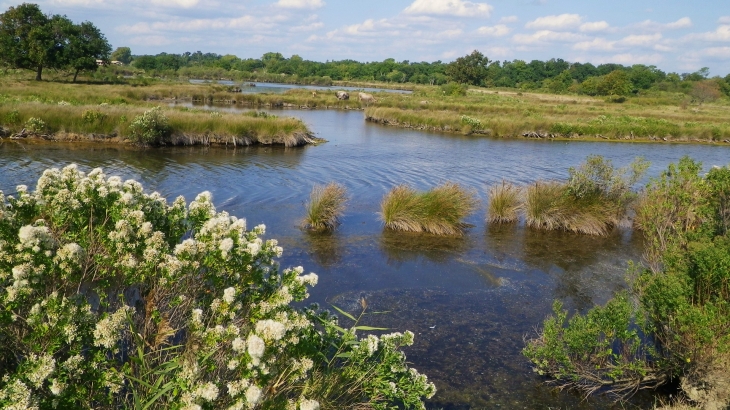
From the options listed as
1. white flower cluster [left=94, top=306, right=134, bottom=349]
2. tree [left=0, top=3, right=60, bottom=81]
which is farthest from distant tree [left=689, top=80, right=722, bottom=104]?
white flower cluster [left=94, top=306, right=134, bottom=349]

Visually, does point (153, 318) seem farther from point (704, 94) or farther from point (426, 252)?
point (704, 94)

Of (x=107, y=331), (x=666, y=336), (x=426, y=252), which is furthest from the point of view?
(x=426, y=252)

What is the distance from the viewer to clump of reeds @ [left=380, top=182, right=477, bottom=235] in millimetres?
14992

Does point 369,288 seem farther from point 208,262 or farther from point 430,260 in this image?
point 208,262

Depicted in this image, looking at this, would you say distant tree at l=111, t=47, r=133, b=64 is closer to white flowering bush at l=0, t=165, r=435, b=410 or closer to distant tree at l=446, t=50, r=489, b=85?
distant tree at l=446, t=50, r=489, b=85

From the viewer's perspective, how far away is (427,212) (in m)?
15.1

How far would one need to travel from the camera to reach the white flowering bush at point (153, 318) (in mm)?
3672

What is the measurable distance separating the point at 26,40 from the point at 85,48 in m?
5.86

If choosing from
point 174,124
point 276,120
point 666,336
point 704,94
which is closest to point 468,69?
point 704,94

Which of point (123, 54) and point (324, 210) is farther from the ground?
point (123, 54)

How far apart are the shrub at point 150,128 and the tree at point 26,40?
35182mm

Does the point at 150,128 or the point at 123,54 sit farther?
the point at 123,54

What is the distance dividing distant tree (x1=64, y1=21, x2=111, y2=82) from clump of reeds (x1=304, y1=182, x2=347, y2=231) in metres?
51.3

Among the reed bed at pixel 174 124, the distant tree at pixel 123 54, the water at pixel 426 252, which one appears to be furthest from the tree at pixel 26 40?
the distant tree at pixel 123 54
